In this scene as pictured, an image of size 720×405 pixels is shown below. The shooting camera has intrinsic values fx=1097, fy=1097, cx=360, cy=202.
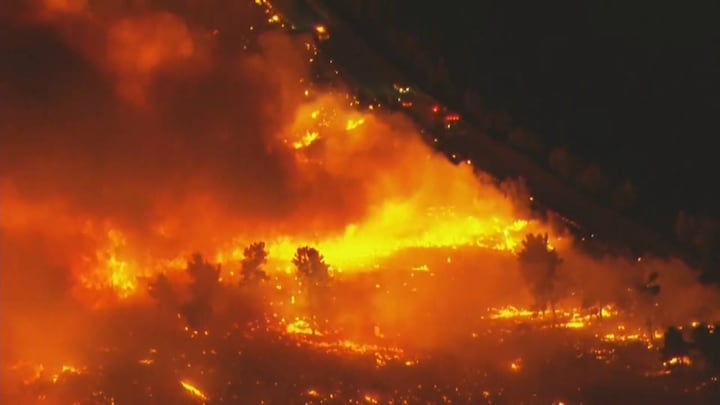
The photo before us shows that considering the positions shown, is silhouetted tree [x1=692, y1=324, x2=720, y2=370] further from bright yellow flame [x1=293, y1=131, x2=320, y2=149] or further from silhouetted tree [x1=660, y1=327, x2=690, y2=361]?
bright yellow flame [x1=293, y1=131, x2=320, y2=149]

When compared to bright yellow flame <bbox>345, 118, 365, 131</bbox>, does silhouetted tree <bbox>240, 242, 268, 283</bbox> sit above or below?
below

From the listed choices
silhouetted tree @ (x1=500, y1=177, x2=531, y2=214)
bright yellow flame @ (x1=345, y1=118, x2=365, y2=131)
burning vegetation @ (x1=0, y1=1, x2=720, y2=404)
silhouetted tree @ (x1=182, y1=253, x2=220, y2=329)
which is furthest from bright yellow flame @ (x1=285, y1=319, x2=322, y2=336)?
bright yellow flame @ (x1=345, y1=118, x2=365, y2=131)

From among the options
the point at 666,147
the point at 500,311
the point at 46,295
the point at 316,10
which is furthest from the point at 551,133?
the point at 46,295

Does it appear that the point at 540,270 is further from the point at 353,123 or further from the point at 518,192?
the point at 353,123

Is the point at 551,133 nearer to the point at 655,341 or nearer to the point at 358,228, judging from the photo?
the point at 358,228

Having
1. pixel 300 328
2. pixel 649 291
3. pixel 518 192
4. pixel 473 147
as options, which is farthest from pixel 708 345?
pixel 473 147

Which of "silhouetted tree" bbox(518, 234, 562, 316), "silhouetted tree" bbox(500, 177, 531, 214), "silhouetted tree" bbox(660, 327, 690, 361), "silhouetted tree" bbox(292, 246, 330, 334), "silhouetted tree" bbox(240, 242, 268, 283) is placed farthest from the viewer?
"silhouetted tree" bbox(500, 177, 531, 214)
